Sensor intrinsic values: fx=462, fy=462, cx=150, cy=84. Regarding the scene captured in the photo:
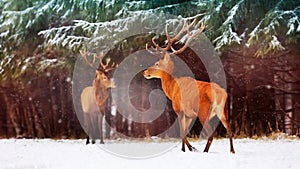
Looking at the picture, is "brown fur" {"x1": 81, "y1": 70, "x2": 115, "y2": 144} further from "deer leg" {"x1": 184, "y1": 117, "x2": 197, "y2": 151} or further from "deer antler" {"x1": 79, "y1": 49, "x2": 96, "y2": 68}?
"deer leg" {"x1": 184, "y1": 117, "x2": 197, "y2": 151}

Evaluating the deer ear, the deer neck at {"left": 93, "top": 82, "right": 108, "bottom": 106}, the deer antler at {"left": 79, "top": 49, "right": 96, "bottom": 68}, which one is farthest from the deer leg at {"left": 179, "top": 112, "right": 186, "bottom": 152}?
the deer antler at {"left": 79, "top": 49, "right": 96, "bottom": 68}

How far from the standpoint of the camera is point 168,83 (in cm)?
200

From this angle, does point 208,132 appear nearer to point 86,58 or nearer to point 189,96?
point 189,96

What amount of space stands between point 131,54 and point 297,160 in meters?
0.86

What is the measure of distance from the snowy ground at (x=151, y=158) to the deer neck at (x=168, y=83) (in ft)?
0.76

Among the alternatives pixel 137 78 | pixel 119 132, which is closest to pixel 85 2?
pixel 137 78

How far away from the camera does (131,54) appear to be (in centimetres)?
211

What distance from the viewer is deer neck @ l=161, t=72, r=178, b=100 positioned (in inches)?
78.6

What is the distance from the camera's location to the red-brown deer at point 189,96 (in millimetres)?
1972

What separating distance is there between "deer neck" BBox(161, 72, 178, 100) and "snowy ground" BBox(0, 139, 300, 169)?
23cm

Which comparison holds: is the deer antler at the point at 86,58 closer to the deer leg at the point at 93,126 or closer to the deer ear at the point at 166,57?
the deer leg at the point at 93,126

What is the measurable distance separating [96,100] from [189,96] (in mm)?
426

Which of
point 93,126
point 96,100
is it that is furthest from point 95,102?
point 93,126

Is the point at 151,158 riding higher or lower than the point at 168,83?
lower
